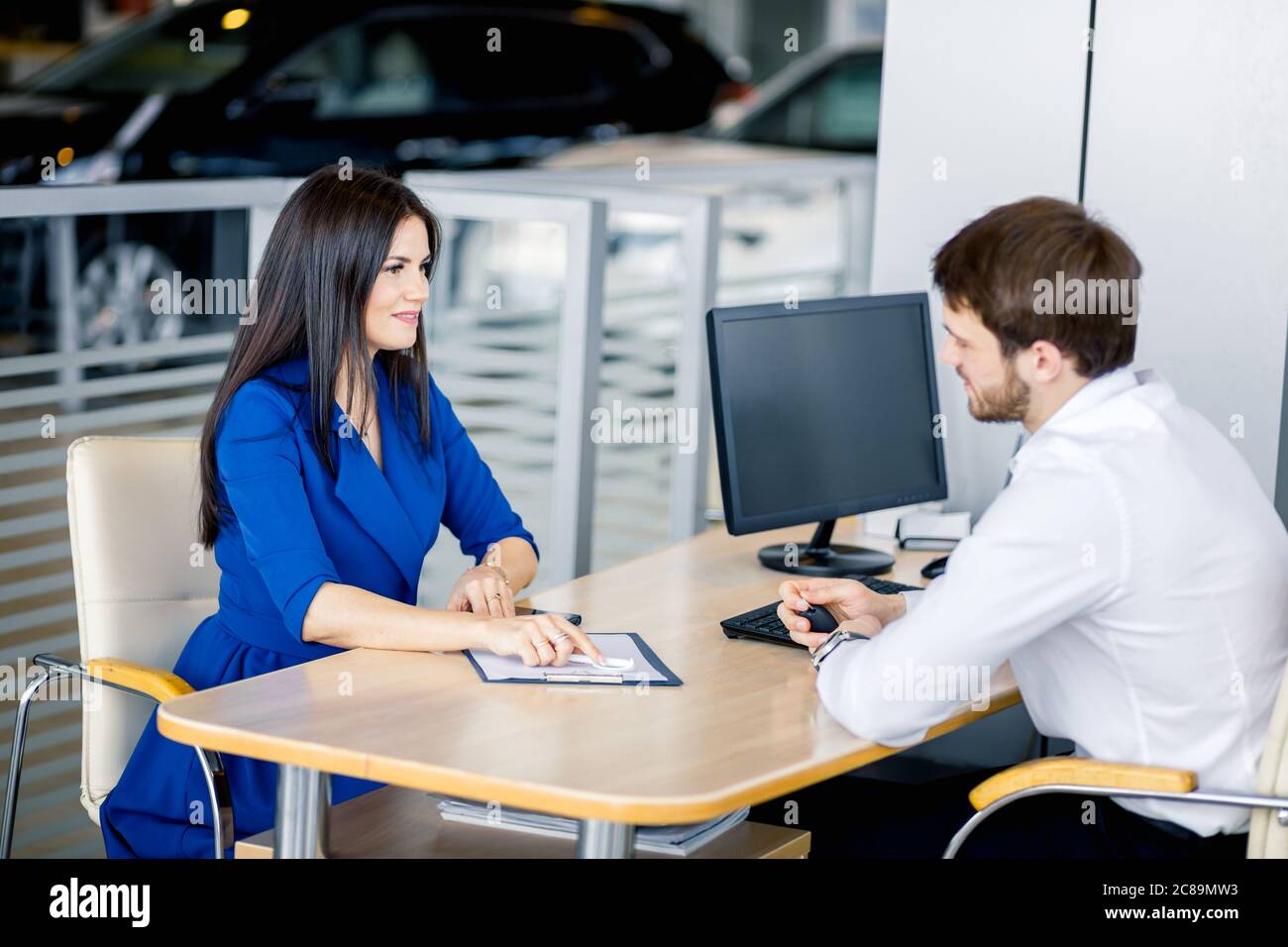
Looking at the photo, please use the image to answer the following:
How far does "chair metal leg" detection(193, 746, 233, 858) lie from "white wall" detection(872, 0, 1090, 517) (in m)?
1.56

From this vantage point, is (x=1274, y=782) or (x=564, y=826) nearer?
(x=1274, y=782)

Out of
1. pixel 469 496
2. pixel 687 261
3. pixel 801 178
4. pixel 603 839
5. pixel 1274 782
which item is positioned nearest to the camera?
pixel 603 839

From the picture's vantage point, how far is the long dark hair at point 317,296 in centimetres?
232

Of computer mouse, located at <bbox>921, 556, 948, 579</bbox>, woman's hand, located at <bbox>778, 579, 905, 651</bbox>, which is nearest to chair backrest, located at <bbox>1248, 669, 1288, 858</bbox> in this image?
woman's hand, located at <bbox>778, 579, 905, 651</bbox>

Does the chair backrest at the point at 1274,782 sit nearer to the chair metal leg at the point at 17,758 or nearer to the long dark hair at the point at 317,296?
the long dark hair at the point at 317,296

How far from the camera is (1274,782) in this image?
6.19ft

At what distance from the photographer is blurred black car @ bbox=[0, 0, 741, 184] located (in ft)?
18.8

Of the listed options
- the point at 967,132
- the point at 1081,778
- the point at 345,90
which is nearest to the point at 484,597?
the point at 1081,778

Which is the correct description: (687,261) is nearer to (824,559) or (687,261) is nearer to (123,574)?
(824,559)

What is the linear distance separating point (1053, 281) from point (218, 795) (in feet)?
4.10

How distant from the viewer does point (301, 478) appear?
2268mm

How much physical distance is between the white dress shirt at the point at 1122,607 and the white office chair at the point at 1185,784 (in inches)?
1.8
